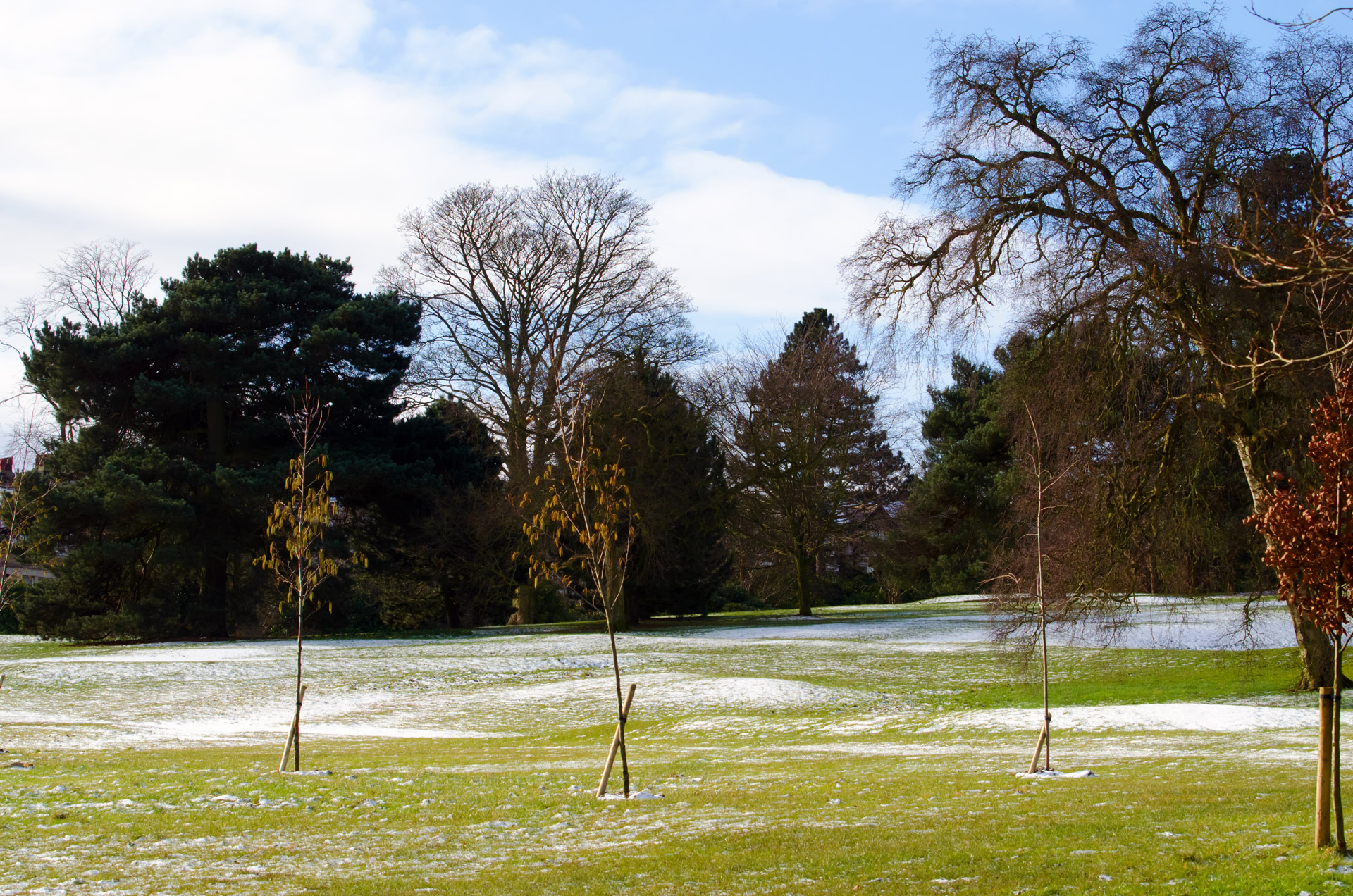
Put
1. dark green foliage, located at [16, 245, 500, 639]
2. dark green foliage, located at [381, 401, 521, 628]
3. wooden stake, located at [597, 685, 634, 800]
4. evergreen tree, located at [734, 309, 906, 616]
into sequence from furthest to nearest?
evergreen tree, located at [734, 309, 906, 616] → dark green foliage, located at [381, 401, 521, 628] → dark green foliage, located at [16, 245, 500, 639] → wooden stake, located at [597, 685, 634, 800]

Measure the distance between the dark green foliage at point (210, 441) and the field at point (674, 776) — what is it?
632cm

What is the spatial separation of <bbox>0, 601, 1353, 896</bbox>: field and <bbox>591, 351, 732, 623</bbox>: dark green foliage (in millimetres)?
7802

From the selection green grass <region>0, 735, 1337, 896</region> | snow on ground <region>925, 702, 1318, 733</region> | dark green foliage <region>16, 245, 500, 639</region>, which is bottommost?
snow on ground <region>925, 702, 1318, 733</region>

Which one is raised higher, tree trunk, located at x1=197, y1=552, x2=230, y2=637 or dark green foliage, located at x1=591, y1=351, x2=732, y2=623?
dark green foliage, located at x1=591, y1=351, x2=732, y2=623

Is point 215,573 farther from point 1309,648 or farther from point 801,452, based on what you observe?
point 1309,648

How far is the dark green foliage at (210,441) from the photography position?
32781mm

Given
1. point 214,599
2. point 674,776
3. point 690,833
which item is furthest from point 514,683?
point 214,599

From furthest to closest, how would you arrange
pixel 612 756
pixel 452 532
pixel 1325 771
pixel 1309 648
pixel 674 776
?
pixel 452 532 < pixel 1309 648 < pixel 674 776 < pixel 612 756 < pixel 1325 771

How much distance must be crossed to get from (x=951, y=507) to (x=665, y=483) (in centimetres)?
2413

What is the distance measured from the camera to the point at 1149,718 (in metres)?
15.3

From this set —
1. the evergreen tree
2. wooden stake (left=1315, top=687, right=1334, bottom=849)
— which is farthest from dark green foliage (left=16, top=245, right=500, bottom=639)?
wooden stake (left=1315, top=687, right=1334, bottom=849)

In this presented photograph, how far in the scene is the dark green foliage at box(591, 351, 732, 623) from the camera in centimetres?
3391

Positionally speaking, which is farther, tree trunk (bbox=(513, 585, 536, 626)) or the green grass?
tree trunk (bbox=(513, 585, 536, 626))

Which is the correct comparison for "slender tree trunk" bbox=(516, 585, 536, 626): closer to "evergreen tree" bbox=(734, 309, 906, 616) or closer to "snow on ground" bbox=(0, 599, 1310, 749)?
"snow on ground" bbox=(0, 599, 1310, 749)
